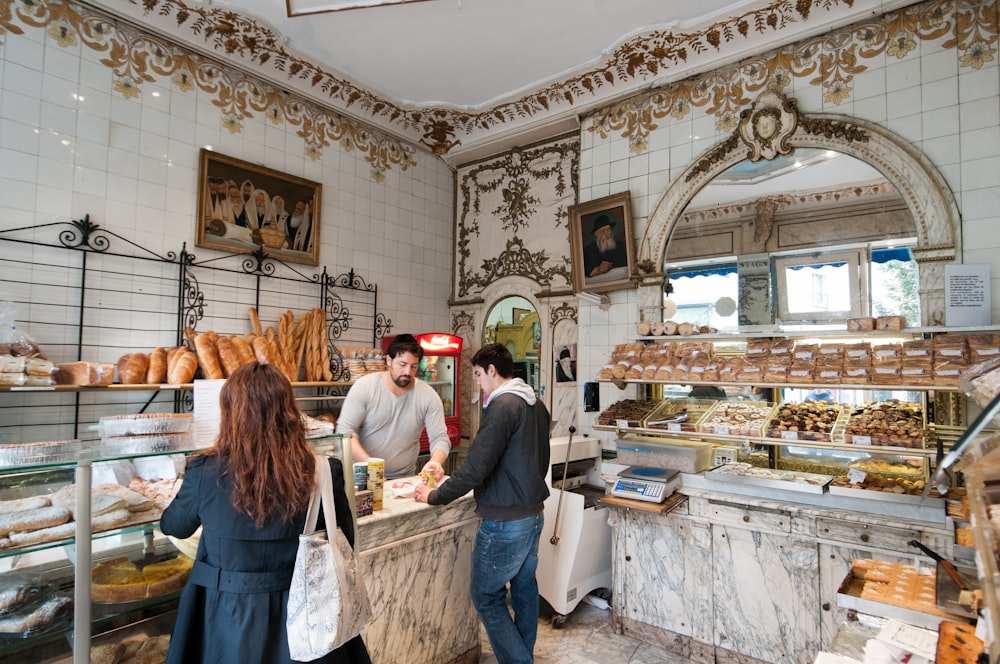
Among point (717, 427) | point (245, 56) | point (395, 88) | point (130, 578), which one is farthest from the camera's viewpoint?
point (395, 88)

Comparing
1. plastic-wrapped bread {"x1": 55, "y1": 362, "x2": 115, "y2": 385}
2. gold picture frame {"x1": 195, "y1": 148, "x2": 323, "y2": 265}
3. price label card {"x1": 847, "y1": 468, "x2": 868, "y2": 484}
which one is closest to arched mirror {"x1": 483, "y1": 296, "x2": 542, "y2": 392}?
gold picture frame {"x1": 195, "y1": 148, "x2": 323, "y2": 265}

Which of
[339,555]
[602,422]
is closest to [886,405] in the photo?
[602,422]

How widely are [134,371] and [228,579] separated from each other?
2.45 meters

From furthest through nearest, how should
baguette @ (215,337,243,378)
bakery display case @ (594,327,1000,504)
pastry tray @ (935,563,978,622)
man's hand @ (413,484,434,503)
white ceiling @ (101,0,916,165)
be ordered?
baguette @ (215,337,243,378) < white ceiling @ (101,0,916,165) < bakery display case @ (594,327,1000,504) < man's hand @ (413,484,434,503) < pastry tray @ (935,563,978,622)

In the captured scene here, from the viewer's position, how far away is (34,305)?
345 centimetres

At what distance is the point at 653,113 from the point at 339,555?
166 inches

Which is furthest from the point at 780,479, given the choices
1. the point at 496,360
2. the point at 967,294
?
the point at 496,360

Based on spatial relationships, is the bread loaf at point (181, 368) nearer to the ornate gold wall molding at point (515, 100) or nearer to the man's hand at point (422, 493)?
the man's hand at point (422, 493)

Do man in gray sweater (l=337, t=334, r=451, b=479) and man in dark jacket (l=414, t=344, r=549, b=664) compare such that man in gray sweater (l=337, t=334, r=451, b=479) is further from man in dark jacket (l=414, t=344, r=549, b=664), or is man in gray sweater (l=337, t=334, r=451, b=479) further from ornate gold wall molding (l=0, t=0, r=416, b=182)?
ornate gold wall molding (l=0, t=0, r=416, b=182)

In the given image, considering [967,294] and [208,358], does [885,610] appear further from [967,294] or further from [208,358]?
[208,358]

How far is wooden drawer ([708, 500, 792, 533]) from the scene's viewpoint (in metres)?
3.22

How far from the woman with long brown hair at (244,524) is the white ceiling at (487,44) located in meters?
2.81

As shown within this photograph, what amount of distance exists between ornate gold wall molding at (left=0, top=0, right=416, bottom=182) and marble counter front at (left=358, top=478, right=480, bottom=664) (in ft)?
11.3

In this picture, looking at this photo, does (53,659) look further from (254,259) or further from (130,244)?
(254,259)
